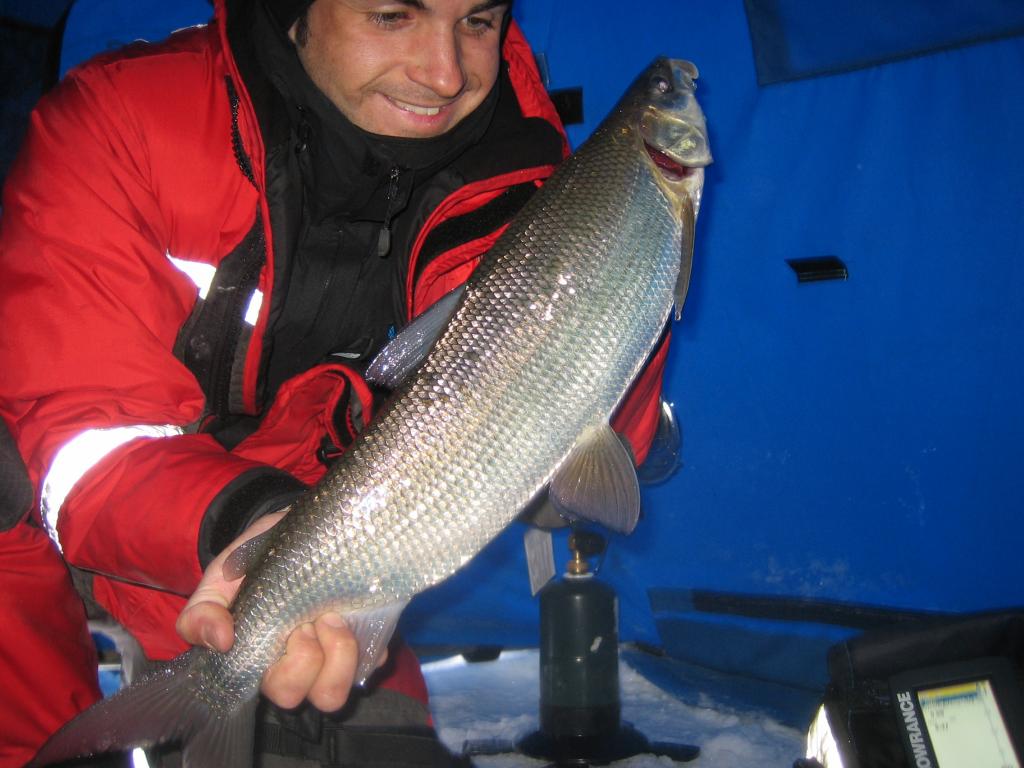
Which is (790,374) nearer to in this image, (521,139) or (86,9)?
(521,139)

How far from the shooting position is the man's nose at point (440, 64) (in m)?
1.70

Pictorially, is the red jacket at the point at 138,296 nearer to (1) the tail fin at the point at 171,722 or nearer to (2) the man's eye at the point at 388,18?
(1) the tail fin at the point at 171,722

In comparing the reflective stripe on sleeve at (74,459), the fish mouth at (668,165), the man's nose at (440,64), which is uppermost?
the man's nose at (440,64)

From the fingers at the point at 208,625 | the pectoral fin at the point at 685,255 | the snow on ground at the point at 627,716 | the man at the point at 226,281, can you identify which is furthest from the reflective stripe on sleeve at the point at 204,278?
the snow on ground at the point at 627,716

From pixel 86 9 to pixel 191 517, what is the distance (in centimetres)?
229

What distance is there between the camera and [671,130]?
149cm

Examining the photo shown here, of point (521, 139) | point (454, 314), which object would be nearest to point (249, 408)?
point (454, 314)

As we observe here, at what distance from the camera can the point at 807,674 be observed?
8.69ft

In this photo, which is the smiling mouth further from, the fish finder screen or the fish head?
the fish finder screen

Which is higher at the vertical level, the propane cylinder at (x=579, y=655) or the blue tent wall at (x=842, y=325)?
the blue tent wall at (x=842, y=325)

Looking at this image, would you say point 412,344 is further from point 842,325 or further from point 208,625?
point 842,325

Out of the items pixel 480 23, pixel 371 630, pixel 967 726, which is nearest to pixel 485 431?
pixel 371 630

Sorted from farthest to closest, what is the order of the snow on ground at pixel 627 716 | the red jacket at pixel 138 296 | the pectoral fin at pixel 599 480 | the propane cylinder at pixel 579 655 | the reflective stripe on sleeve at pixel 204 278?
1. the propane cylinder at pixel 579 655
2. the snow on ground at pixel 627 716
3. the reflective stripe on sleeve at pixel 204 278
4. the red jacket at pixel 138 296
5. the pectoral fin at pixel 599 480

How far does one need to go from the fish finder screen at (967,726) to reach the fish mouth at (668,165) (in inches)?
43.2
